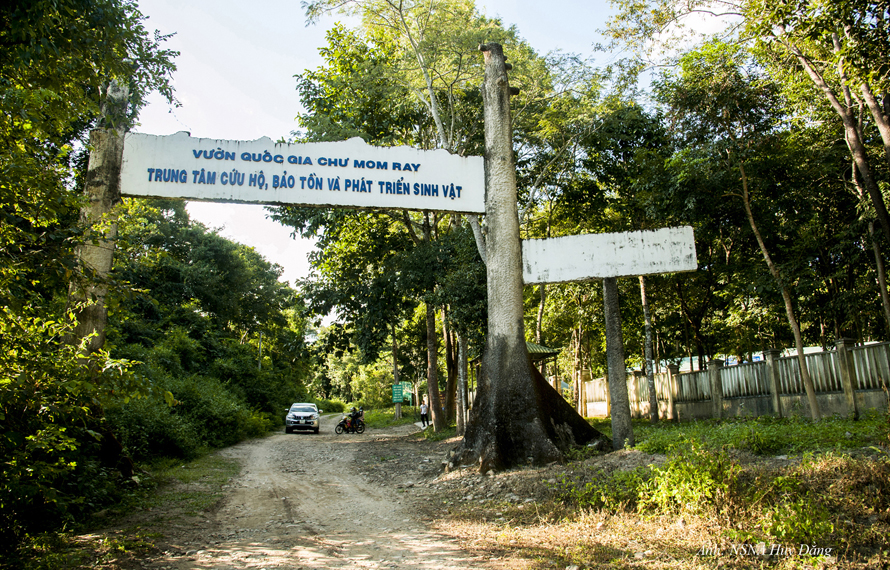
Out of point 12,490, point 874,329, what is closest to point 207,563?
point 12,490

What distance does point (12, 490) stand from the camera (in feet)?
15.4

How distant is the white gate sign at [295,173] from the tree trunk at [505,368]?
72cm

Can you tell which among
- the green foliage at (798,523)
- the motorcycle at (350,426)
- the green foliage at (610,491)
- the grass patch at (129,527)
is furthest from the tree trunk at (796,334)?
the motorcycle at (350,426)

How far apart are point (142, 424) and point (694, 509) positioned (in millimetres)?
→ 10528

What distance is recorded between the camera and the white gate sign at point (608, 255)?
26.9 ft

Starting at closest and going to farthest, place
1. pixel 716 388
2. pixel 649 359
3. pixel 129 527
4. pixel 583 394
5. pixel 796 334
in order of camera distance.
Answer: pixel 129 527 → pixel 796 334 → pixel 649 359 → pixel 716 388 → pixel 583 394

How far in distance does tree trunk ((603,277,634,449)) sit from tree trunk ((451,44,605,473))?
0.67 metres

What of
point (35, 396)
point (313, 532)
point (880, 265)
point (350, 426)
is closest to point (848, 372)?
point (880, 265)

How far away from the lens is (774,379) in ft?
46.9

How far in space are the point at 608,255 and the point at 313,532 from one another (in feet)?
18.2

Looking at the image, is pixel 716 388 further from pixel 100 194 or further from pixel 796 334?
pixel 100 194

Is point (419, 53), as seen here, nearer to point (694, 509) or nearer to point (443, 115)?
point (443, 115)

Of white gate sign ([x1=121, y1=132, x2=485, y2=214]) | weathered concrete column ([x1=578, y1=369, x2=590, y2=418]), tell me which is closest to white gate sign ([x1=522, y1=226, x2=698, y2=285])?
white gate sign ([x1=121, y1=132, x2=485, y2=214])

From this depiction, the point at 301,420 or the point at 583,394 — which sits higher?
the point at 583,394
